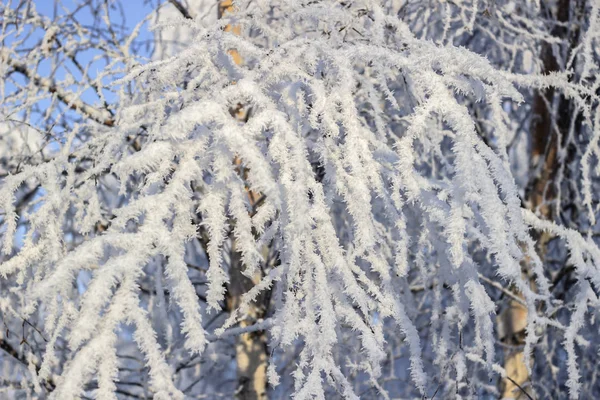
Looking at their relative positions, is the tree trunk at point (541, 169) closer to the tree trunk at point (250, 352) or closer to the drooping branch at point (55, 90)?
the tree trunk at point (250, 352)

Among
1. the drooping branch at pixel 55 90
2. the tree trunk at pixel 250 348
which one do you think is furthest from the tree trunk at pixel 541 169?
the drooping branch at pixel 55 90

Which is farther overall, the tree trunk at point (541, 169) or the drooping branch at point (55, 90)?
the tree trunk at point (541, 169)

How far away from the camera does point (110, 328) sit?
3.95 ft

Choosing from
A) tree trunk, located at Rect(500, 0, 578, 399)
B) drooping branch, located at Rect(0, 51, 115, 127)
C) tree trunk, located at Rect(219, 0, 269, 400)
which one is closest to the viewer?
drooping branch, located at Rect(0, 51, 115, 127)

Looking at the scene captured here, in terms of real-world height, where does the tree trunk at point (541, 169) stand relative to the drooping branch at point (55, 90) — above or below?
below

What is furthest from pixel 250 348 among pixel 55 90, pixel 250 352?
pixel 55 90

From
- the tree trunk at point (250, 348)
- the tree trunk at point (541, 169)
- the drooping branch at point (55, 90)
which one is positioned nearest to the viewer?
the drooping branch at point (55, 90)

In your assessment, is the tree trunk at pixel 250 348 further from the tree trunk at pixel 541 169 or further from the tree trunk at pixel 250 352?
the tree trunk at pixel 541 169

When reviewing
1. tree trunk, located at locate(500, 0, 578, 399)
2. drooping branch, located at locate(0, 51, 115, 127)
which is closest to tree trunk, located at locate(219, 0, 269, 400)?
drooping branch, located at locate(0, 51, 115, 127)

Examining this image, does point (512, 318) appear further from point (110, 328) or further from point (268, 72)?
point (110, 328)

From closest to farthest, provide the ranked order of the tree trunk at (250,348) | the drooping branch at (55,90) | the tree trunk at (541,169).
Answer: the drooping branch at (55,90) < the tree trunk at (250,348) < the tree trunk at (541,169)

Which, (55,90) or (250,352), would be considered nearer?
(55,90)

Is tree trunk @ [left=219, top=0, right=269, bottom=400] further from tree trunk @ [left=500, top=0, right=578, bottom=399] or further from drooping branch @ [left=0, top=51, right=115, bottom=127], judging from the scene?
tree trunk @ [left=500, top=0, right=578, bottom=399]

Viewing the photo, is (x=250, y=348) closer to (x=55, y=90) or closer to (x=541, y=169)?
(x=55, y=90)
